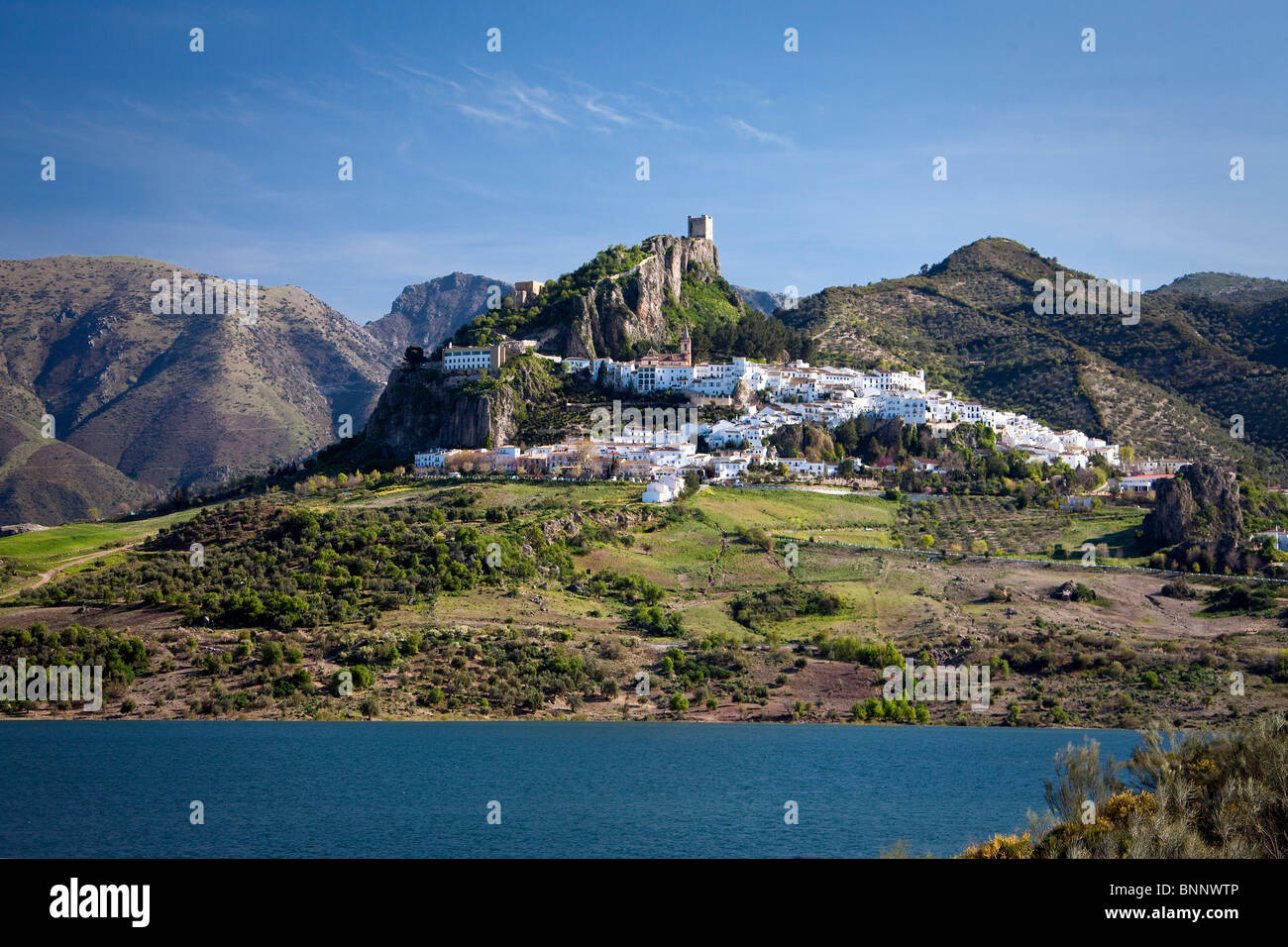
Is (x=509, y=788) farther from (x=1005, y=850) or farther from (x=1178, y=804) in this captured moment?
(x=1178, y=804)

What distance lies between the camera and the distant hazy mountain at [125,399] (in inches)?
5133

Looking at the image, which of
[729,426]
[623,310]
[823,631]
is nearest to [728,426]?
[729,426]

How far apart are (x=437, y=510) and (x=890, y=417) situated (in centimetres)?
4351

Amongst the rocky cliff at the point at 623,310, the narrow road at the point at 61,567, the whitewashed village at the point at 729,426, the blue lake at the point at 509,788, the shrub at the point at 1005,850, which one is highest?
the rocky cliff at the point at 623,310

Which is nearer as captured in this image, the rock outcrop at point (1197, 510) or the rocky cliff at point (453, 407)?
the rock outcrop at point (1197, 510)

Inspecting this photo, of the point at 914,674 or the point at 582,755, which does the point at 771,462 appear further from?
the point at 582,755

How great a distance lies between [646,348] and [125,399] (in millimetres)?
94794

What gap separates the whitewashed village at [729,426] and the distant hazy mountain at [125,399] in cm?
5457

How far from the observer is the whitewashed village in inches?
3302

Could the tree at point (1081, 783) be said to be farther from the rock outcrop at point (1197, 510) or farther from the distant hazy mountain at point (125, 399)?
the distant hazy mountain at point (125, 399)

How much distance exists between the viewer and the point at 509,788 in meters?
33.1

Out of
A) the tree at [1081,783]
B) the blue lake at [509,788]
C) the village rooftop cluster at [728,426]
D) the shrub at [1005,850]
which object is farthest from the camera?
the village rooftop cluster at [728,426]

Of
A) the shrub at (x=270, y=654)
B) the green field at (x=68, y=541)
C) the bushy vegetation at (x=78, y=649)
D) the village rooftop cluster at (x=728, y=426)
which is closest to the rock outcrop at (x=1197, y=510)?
the village rooftop cluster at (x=728, y=426)

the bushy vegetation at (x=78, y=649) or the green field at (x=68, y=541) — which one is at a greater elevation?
the green field at (x=68, y=541)
